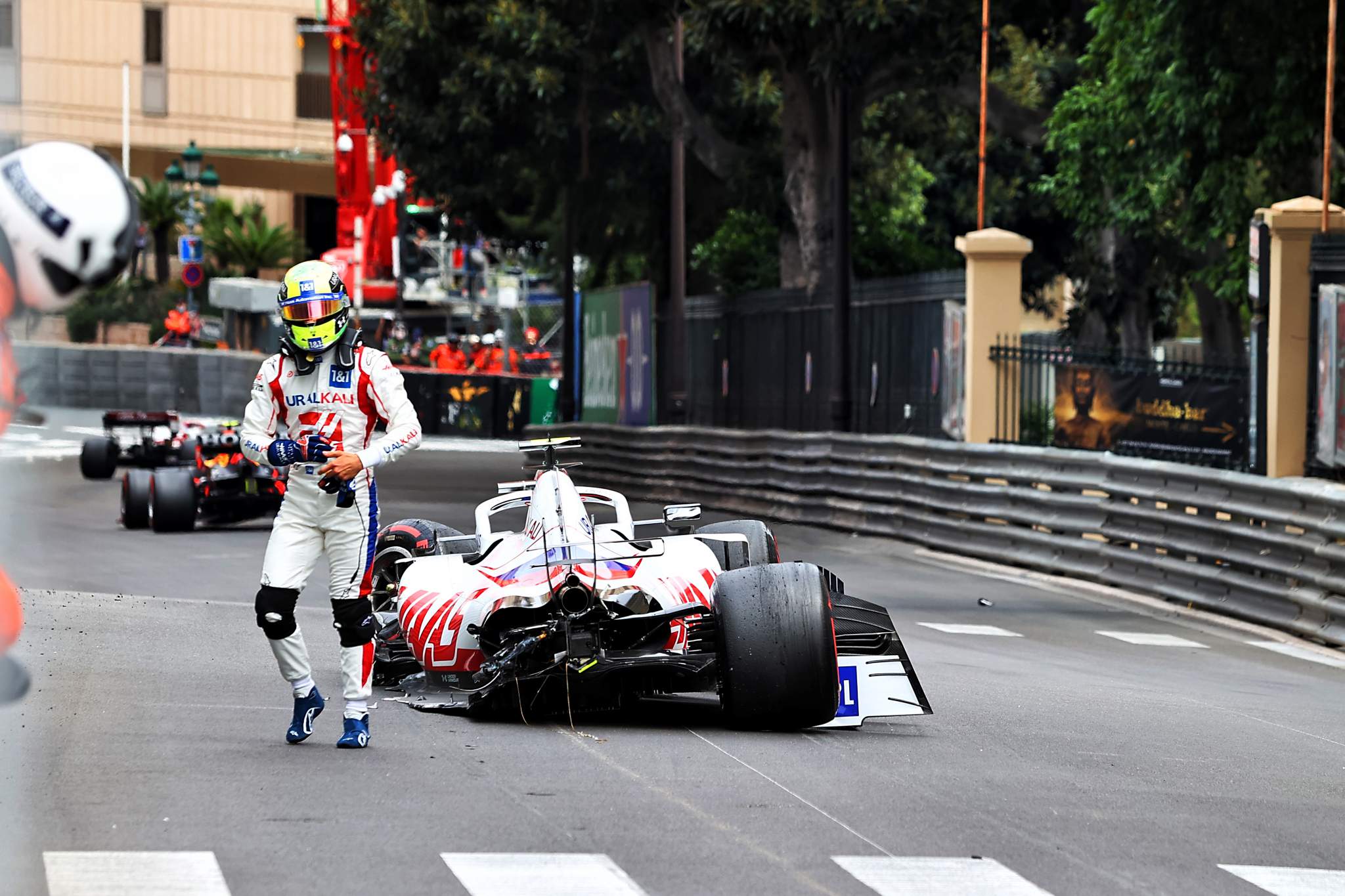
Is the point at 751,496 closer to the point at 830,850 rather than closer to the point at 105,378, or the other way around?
the point at 830,850

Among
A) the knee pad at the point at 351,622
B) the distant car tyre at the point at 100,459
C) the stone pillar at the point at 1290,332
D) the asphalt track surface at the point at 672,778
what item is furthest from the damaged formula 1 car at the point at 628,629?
the distant car tyre at the point at 100,459

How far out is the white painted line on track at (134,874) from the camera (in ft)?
19.6

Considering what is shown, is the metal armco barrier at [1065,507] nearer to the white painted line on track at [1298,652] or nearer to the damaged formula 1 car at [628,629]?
the white painted line on track at [1298,652]

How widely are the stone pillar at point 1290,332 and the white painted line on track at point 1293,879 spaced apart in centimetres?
932

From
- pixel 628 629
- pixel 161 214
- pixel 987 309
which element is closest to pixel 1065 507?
pixel 987 309

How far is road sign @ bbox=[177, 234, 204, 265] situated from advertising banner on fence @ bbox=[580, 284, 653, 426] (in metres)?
7.55

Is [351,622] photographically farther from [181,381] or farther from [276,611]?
[181,381]

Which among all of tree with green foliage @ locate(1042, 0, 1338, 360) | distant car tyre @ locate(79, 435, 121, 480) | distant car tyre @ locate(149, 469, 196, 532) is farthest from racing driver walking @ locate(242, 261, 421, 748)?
distant car tyre @ locate(79, 435, 121, 480)

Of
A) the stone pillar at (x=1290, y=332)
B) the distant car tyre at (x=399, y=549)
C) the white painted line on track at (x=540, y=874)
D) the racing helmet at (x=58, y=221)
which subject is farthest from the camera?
the stone pillar at (x=1290, y=332)

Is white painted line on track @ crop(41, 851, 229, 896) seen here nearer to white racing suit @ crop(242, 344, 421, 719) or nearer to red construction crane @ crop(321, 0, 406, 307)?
white racing suit @ crop(242, 344, 421, 719)

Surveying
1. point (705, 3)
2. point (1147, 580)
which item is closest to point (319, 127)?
point (705, 3)

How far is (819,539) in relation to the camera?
21922 millimetres

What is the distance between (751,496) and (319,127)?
49683mm

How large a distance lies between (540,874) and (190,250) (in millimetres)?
38725
